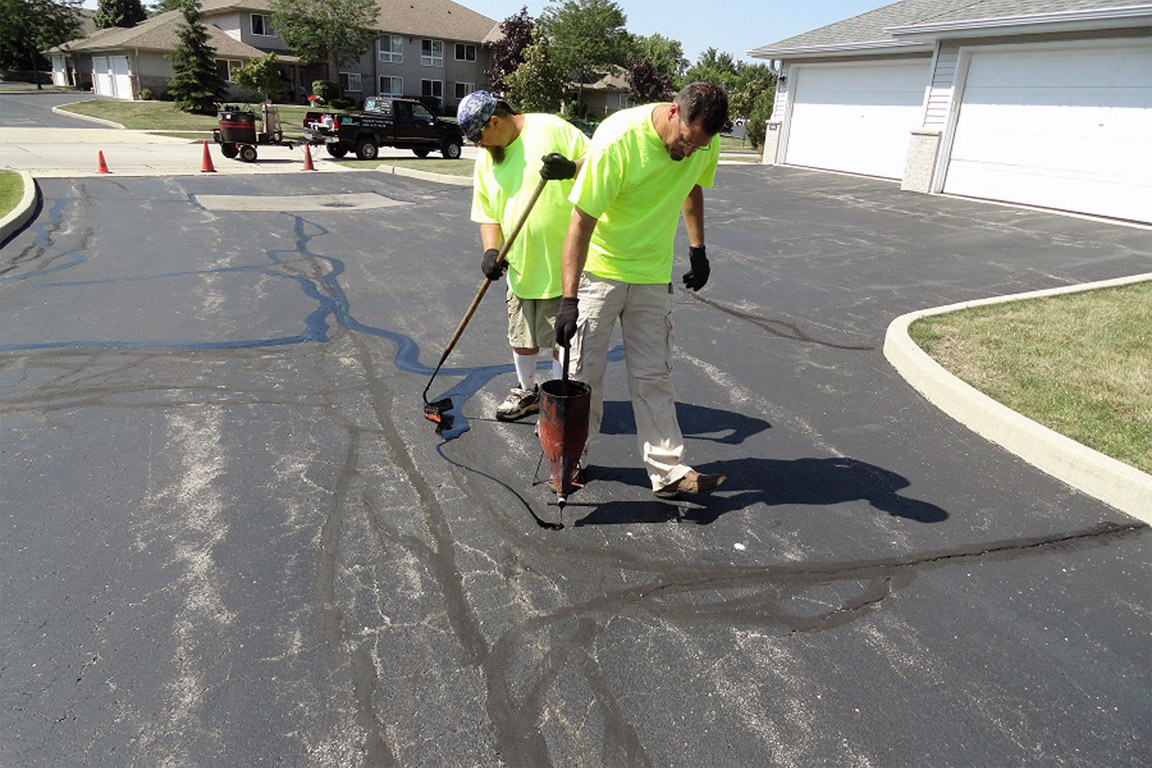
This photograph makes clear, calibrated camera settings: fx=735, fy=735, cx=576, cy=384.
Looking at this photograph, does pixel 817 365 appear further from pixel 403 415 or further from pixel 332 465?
pixel 332 465

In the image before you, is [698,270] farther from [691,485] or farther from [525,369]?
[525,369]

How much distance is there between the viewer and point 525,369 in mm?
4695

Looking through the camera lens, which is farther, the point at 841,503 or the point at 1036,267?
the point at 1036,267

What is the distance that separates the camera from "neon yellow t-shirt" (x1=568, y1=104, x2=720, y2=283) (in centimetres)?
334

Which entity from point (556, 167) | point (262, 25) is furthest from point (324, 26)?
point (556, 167)

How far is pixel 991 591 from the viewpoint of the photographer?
3.23 metres

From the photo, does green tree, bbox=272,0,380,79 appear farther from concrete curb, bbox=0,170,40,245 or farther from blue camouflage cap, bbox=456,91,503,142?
blue camouflage cap, bbox=456,91,503,142

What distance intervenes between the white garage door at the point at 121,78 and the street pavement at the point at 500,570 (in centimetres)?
5170

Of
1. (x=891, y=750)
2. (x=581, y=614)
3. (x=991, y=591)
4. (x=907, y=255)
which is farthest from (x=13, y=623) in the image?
(x=907, y=255)

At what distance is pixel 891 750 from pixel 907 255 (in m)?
8.86

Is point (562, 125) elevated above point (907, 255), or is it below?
above

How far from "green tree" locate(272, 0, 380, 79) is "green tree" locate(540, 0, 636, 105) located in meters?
12.2

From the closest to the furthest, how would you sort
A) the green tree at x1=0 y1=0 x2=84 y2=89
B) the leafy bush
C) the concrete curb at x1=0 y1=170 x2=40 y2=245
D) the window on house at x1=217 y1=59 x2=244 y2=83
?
the concrete curb at x1=0 y1=170 x2=40 y2=245 → the leafy bush → the window on house at x1=217 y1=59 x2=244 y2=83 → the green tree at x1=0 y1=0 x2=84 y2=89

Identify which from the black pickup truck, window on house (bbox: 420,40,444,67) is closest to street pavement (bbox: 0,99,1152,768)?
the black pickup truck
